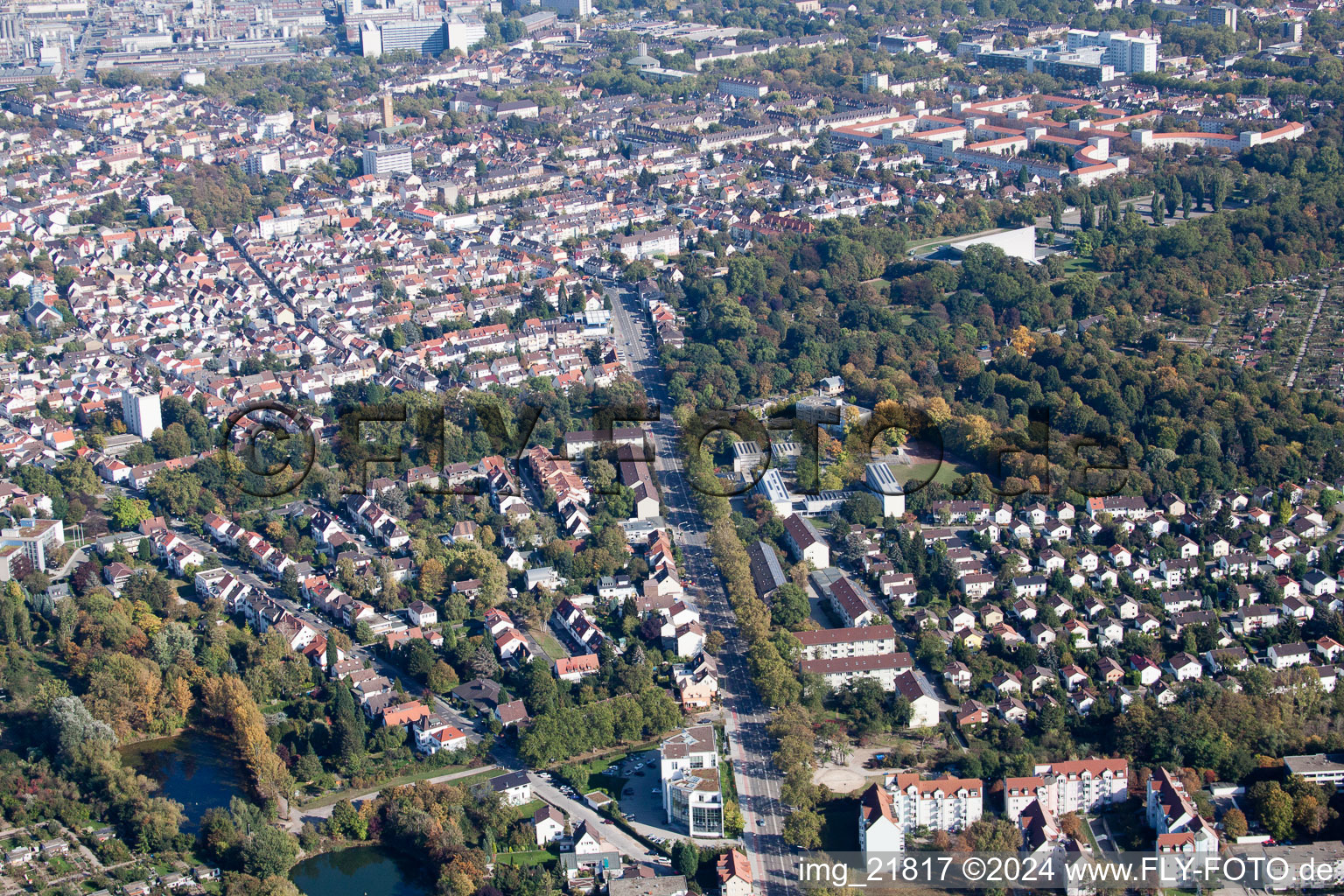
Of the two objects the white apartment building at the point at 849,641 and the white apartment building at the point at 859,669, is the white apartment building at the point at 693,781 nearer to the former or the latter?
the white apartment building at the point at 859,669

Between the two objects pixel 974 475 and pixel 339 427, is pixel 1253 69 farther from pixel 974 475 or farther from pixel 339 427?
pixel 339 427

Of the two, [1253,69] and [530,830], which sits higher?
[1253,69]

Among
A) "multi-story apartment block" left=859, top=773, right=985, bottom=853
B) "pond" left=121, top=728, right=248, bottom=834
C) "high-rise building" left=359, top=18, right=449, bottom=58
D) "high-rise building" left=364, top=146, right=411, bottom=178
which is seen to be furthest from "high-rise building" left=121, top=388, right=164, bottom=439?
"high-rise building" left=359, top=18, right=449, bottom=58

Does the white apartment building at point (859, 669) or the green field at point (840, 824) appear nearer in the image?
the green field at point (840, 824)

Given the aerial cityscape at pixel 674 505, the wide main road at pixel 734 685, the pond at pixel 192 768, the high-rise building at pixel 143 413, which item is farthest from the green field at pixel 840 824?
the high-rise building at pixel 143 413

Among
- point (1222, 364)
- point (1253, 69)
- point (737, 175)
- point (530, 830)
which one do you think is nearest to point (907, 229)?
point (737, 175)

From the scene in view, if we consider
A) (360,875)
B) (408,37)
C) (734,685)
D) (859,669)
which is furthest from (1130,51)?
(360,875)

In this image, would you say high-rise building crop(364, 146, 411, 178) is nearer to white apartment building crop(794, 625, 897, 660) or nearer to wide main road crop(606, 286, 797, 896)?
wide main road crop(606, 286, 797, 896)
